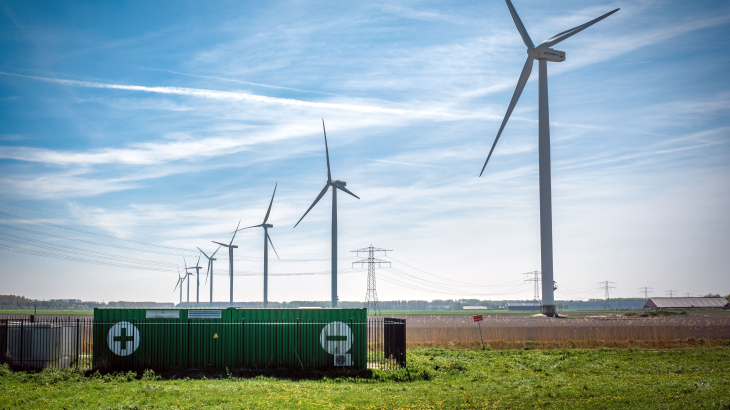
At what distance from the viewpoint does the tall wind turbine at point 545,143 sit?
176 ft

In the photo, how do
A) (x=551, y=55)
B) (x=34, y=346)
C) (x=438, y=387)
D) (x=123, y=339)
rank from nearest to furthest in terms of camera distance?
(x=438, y=387), (x=34, y=346), (x=123, y=339), (x=551, y=55)

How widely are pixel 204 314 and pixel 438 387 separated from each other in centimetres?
1192

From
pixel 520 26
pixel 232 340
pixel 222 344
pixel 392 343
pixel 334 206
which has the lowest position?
pixel 392 343

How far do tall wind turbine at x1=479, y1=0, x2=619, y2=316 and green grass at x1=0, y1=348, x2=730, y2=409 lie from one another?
25.6 m

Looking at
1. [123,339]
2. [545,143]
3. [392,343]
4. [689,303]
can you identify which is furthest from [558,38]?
[689,303]

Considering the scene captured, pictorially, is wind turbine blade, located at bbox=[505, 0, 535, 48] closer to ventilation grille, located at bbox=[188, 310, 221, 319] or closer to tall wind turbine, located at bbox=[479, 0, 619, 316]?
tall wind turbine, located at bbox=[479, 0, 619, 316]

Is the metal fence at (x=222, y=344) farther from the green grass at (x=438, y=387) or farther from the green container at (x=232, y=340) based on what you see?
the green grass at (x=438, y=387)

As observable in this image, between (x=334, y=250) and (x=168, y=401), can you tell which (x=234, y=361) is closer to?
(x=168, y=401)

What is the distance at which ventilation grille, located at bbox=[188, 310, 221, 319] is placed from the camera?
2642 cm

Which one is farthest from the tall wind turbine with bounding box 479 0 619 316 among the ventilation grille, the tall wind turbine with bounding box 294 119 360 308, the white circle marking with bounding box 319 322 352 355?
the ventilation grille

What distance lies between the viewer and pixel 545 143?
2130 inches

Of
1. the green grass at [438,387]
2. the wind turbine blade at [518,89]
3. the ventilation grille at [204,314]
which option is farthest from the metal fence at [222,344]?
the wind turbine blade at [518,89]

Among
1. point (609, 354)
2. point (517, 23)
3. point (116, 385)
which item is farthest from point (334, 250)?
point (116, 385)

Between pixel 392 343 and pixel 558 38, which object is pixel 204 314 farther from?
pixel 558 38
